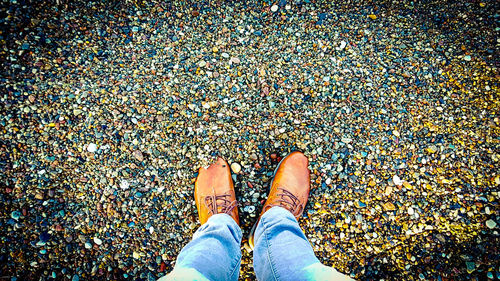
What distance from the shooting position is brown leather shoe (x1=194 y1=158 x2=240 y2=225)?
2.27m

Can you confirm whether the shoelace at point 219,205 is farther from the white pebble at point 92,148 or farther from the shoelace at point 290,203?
the white pebble at point 92,148

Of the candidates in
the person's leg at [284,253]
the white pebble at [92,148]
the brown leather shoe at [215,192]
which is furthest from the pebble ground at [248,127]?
the person's leg at [284,253]

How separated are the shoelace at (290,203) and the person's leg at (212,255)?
477 millimetres

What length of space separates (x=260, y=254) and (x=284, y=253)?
227 millimetres

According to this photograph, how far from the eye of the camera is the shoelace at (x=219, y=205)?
2.26 m

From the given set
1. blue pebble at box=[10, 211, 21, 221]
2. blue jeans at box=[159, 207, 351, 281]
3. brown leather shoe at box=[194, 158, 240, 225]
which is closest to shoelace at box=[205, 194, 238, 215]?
brown leather shoe at box=[194, 158, 240, 225]

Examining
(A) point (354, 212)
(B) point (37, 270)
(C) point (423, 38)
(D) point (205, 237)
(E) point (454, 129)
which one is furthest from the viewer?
(C) point (423, 38)

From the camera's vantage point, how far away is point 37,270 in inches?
85.4

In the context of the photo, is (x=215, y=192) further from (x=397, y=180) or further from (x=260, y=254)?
(x=397, y=180)

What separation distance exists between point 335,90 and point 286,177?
3.58 feet

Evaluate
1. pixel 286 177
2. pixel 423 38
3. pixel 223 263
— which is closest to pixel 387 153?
pixel 286 177

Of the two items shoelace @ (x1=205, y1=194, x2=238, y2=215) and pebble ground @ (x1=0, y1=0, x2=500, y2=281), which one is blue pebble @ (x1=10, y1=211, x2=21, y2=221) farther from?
shoelace @ (x1=205, y1=194, x2=238, y2=215)

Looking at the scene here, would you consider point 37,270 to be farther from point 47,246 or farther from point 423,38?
point 423,38

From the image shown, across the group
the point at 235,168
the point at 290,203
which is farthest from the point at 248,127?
the point at 290,203
